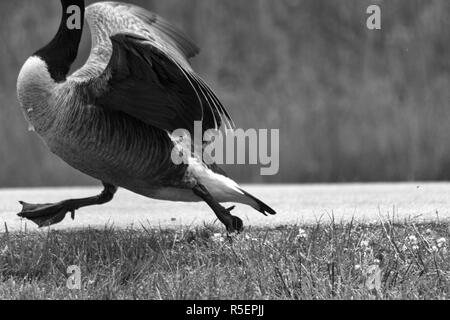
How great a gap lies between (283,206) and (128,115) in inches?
77.0

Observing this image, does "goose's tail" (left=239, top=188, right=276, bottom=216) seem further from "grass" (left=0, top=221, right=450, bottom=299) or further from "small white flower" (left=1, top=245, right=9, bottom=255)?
"small white flower" (left=1, top=245, right=9, bottom=255)

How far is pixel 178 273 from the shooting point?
459 cm

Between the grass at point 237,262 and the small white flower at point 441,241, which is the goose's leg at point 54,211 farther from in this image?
the small white flower at point 441,241

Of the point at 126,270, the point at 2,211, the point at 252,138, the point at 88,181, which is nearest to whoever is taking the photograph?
the point at 126,270

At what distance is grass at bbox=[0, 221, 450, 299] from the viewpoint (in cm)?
432

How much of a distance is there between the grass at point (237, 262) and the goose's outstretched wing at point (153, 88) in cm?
73

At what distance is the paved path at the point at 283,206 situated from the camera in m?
6.01

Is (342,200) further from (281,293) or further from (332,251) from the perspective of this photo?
(281,293)

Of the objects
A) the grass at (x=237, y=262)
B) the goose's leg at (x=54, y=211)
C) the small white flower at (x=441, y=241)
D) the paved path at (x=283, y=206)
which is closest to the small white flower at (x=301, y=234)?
the grass at (x=237, y=262)

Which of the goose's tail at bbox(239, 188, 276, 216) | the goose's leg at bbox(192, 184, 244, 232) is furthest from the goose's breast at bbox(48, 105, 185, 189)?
the goose's tail at bbox(239, 188, 276, 216)

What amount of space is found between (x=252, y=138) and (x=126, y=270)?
3.81 meters

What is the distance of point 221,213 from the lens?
5375 mm

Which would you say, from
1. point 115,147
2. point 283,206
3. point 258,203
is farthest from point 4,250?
point 283,206

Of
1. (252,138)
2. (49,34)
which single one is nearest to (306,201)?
(252,138)
